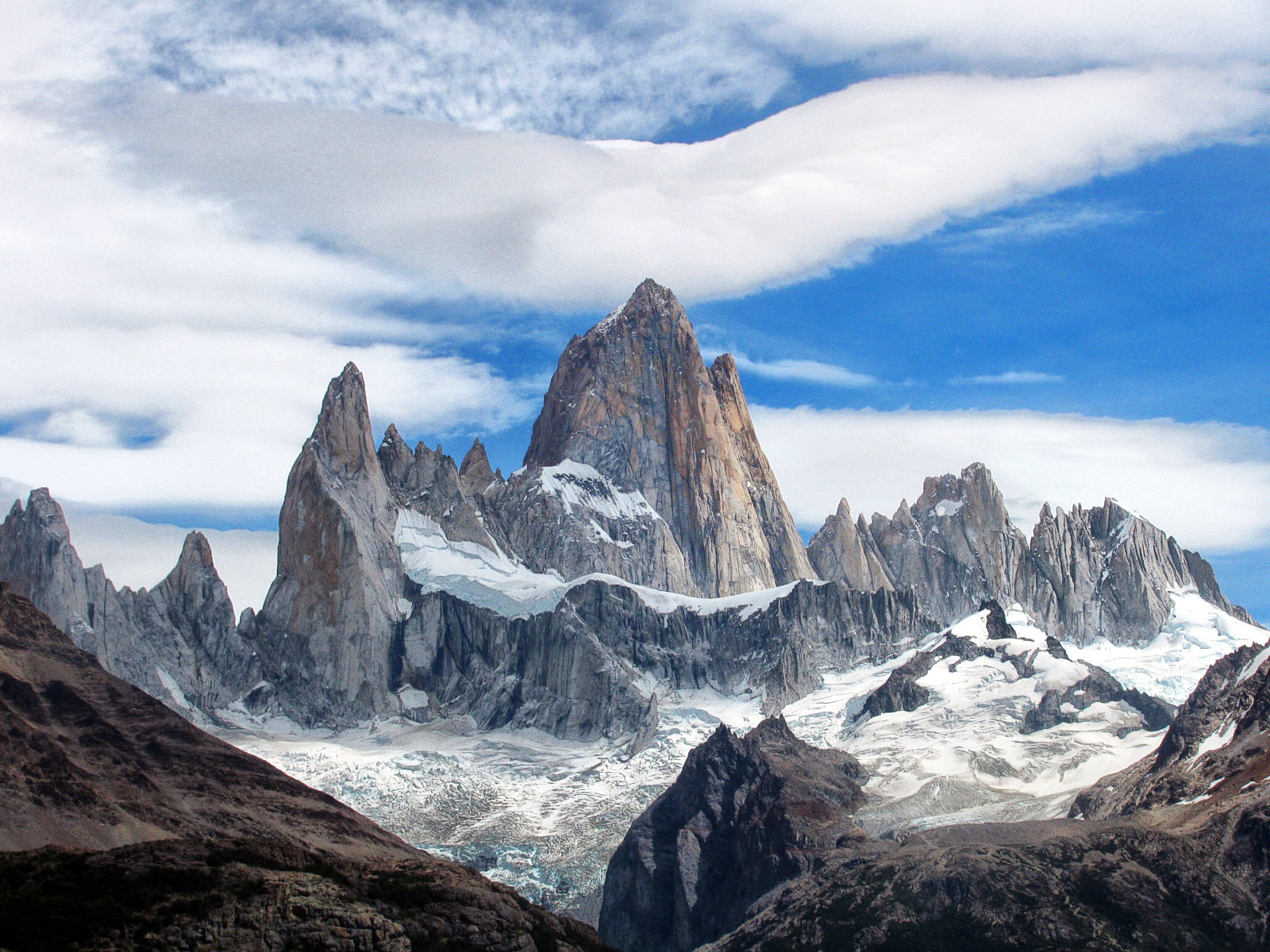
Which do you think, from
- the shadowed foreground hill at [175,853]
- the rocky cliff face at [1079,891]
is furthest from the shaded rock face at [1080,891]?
the shadowed foreground hill at [175,853]

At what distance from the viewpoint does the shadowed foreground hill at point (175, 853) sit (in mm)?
112812

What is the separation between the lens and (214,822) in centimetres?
16700

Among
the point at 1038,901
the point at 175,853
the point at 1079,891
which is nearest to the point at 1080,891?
the point at 1079,891

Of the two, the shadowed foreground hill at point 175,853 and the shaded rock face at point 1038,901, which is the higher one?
the shadowed foreground hill at point 175,853

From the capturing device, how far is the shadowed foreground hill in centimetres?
11281

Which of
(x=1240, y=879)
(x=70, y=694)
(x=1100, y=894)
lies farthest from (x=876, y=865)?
(x=70, y=694)

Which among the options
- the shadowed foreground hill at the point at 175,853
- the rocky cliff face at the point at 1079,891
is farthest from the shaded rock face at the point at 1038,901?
the shadowed foreground hill at the point at 175,853

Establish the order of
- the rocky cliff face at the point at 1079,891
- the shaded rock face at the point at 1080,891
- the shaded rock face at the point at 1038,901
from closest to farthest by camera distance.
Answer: the shaded rock face at the point at 1038,901, the shaded rock face at the point at 1080,891, the rocky cliff face at the point at 1079,891

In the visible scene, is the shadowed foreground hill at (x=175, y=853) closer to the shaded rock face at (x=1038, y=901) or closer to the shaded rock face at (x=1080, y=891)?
the shaded rock face at (x=1038, y=901)

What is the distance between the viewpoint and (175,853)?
12369 cm

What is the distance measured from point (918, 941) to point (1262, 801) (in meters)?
41.2

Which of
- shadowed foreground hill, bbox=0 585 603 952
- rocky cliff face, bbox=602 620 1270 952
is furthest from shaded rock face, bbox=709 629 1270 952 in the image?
shadowed foreground hill, bbox=0 585 603 952

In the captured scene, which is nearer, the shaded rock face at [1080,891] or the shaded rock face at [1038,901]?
the shaded rock face at [1038,901]

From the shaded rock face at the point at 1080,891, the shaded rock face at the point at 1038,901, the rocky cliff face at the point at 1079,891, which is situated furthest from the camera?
the rocky cliff face at the point at 1079,891
